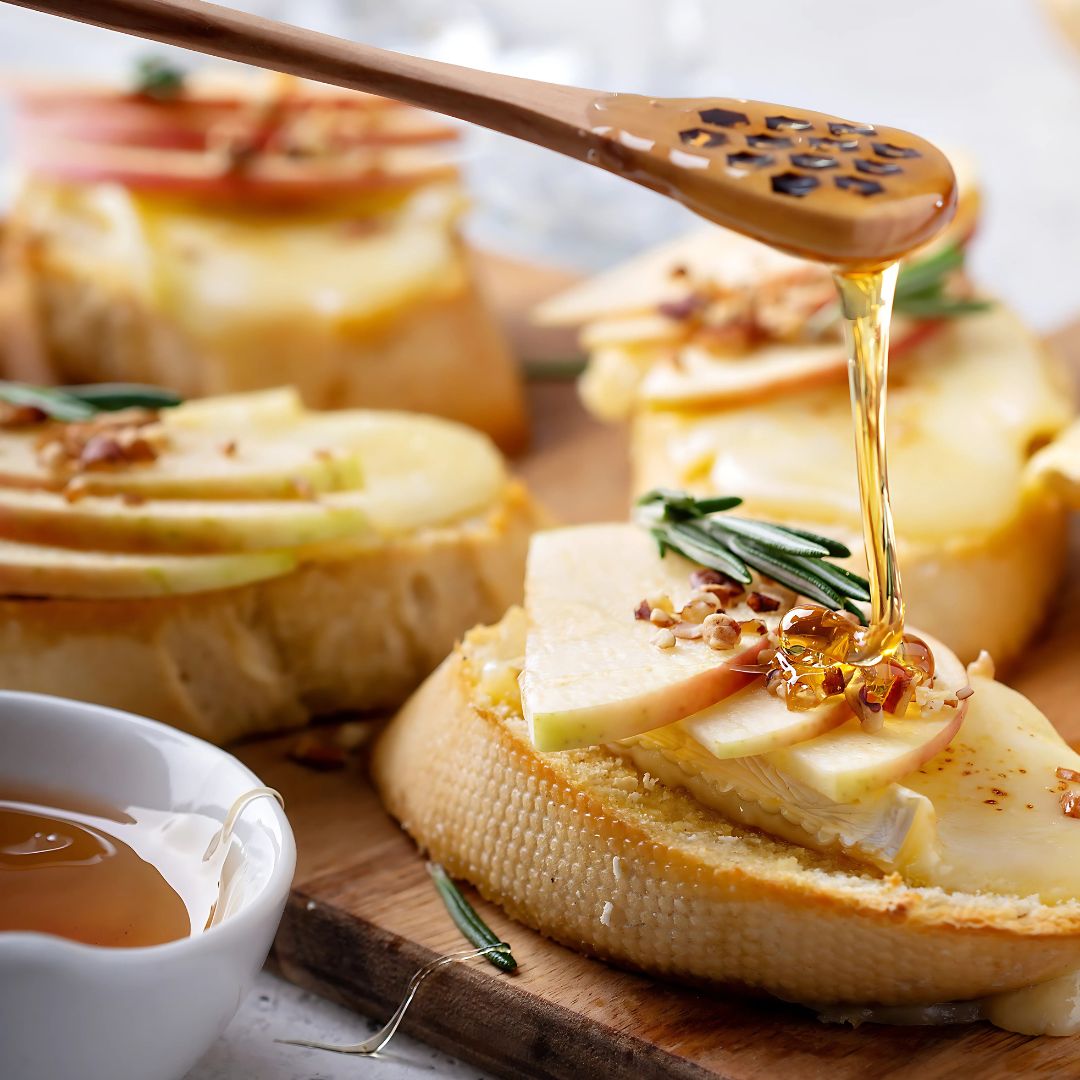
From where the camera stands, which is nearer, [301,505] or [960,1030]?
[960,1030]

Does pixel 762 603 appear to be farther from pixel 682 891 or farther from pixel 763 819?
pixel 682 891

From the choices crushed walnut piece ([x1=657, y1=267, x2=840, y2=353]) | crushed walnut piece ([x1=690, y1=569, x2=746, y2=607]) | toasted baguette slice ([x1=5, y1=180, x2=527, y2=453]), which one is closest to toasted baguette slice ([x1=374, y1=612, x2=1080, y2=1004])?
crushed walnut piece ([x1=690, y1=569, x2=746, y2=607])

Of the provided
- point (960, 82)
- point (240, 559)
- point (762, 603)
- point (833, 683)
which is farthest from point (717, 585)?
point (960, 82)

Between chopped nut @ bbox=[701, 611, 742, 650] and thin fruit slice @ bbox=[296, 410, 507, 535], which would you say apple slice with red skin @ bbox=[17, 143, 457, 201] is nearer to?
thin fruit slice @ bbox=[296, 410, 507, 535]

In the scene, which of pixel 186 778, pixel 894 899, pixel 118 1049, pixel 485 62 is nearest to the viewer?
pixel 118 1049

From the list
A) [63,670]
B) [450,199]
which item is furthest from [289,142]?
[63,670]

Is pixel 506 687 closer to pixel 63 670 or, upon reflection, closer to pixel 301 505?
pixel 301 505
